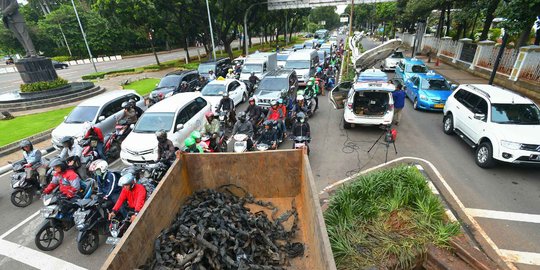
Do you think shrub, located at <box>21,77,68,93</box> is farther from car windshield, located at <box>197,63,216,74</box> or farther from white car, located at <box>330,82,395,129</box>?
white car, located at <box>330,82,395,129</box>

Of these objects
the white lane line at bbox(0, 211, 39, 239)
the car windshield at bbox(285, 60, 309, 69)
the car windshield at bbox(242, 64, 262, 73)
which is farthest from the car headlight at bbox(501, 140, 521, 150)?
the car windshield at bbox(242, 64, 262, 73)

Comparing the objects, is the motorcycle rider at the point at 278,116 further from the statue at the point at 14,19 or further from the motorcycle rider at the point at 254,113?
the statue at the point at 14,19

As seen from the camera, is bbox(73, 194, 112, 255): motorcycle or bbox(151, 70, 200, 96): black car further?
bbox(151, 70, 200, 96): black car

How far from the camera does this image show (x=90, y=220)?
480 centimetres

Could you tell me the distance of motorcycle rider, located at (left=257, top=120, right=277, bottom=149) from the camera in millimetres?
8023

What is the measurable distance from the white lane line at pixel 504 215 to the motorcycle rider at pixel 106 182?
288 inches

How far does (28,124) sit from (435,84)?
62.8 ft

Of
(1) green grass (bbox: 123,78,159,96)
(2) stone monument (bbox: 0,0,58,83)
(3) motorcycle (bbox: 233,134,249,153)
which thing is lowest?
(1) green grass (bbox: 123,78,159,96)

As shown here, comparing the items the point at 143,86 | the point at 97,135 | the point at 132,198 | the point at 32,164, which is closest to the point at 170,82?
the point at 143,86

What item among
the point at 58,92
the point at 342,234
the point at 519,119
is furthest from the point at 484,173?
the point at 58,92

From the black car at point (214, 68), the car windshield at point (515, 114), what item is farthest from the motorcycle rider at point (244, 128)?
the black car at point (214, 68)

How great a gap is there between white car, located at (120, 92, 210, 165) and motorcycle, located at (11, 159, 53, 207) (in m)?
1.90

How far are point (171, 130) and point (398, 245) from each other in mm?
6639

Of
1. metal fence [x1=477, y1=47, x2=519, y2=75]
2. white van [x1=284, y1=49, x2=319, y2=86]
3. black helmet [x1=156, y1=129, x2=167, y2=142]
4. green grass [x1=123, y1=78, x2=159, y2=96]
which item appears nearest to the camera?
black helmet [x1=156, y1=129, x2=167, y2=142]
